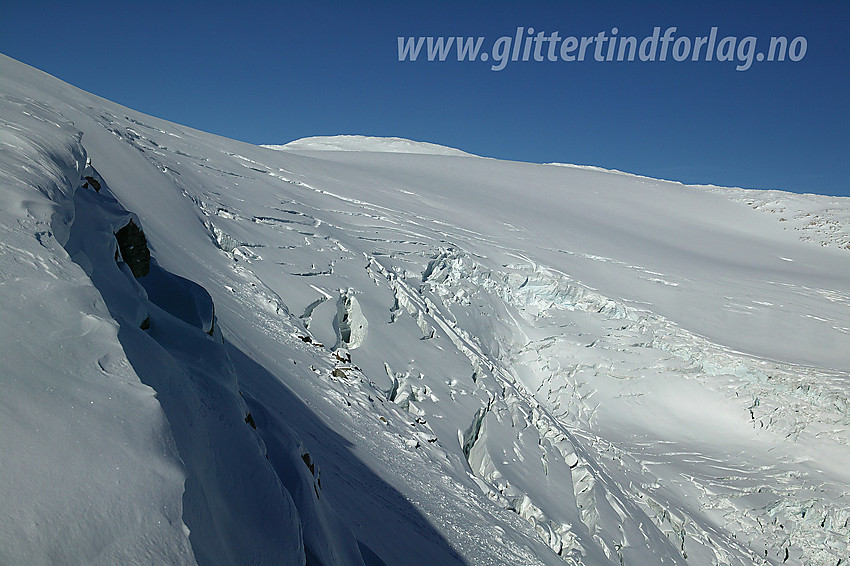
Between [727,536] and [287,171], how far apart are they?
1725 cm

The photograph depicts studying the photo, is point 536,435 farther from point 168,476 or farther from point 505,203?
point 505,203

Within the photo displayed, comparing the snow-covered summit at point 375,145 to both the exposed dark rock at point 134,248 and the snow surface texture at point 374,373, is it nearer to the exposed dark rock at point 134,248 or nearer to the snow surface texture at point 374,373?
the snow surface texture at point 374,373

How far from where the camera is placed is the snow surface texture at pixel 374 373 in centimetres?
208

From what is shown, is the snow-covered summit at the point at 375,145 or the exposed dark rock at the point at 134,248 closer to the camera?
the exposed dark rock at the point at 134,248

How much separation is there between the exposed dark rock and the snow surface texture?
5.9 inches

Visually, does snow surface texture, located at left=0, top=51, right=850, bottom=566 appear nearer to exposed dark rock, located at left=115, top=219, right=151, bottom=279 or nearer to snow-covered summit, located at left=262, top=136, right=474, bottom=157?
exposed dark rock, located at left=115, top=219, right=151, bottom=279

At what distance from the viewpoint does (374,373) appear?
1026 centimetres

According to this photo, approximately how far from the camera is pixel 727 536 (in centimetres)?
1186

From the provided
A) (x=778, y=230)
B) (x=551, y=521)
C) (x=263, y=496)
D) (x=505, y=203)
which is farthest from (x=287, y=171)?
(x=778, y=230)

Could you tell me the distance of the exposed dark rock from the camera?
14.7 ft

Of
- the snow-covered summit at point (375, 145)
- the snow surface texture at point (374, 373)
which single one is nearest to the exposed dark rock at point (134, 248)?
the snow surface texture at point (374, 373)

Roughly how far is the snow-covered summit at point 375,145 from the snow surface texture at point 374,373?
2297 centimetres

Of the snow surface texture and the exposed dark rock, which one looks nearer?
the snow surface texture

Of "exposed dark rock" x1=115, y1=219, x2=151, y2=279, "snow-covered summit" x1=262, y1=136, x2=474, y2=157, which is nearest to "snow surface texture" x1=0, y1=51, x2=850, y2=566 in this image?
"exposed dark rock" x1=115, y1=219, x2=151, y2=279
